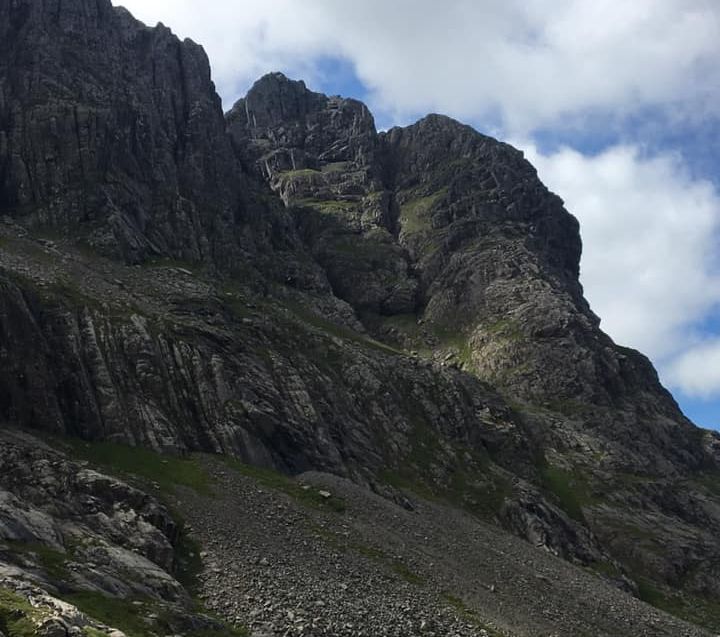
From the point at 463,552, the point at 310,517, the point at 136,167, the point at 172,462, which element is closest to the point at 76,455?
the point at 172,462

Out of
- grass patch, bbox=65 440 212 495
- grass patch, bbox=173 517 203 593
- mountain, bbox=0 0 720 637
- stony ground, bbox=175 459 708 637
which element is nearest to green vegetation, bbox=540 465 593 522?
mountain, bbox=0 0 720 637

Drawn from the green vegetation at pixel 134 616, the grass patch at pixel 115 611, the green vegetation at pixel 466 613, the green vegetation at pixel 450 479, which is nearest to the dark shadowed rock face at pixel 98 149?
the green vegetation at pixel 450 479

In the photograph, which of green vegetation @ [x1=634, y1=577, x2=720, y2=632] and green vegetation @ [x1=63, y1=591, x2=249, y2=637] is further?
green vegetation @ [x1=634, y1=577, x2=720, y2=632]

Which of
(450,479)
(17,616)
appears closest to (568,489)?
(450,479)

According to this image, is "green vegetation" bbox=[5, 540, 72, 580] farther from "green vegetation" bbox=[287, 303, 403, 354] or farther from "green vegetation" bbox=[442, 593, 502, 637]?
"green vegetation" bbox=[287, 303, 403, 354]

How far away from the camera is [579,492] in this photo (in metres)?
141

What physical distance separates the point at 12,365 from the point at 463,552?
174 feet

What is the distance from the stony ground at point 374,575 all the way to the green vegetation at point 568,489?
38.0 metres

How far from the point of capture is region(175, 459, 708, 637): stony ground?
53.9 m

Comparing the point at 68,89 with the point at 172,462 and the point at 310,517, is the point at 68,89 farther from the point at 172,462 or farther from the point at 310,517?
the point at 310,517

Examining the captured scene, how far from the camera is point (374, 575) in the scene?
65.3m

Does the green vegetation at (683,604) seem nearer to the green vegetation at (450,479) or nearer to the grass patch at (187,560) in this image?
the green vegetation at (450,479)

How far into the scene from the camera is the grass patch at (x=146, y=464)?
7538 cm

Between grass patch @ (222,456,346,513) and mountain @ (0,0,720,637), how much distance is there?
57 cm
